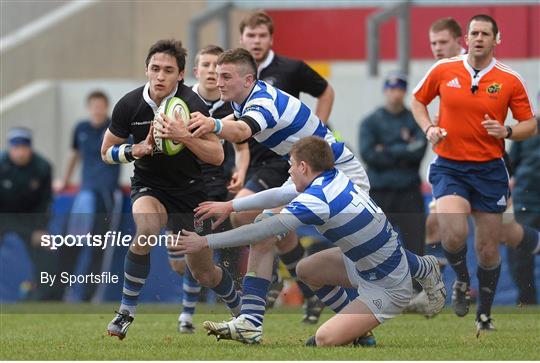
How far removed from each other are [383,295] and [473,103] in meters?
2.24

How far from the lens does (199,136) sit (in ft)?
31.6

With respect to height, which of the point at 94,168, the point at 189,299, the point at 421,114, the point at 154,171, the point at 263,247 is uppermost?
the point at 421,114

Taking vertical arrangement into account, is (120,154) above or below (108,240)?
above

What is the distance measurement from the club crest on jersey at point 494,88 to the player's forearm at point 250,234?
2694 millimetres

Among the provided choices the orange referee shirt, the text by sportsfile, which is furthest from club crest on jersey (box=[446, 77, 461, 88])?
the text by sportsfile

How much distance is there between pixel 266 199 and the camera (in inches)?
383

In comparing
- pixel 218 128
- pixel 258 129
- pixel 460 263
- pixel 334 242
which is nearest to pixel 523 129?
pixel 460 263

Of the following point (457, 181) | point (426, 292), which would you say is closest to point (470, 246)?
point (457, 181)

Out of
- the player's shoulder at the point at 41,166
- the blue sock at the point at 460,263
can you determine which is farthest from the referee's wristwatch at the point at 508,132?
the player's shoulder at the point at 41,166

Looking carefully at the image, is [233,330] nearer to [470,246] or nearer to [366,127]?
[470,246]

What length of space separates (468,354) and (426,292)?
972mm

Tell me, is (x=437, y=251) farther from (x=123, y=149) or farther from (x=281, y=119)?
(x=123, y=149)

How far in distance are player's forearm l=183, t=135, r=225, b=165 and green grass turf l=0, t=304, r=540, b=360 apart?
1217mm

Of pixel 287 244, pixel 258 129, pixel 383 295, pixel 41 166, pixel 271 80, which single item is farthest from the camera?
pixel 41 166
